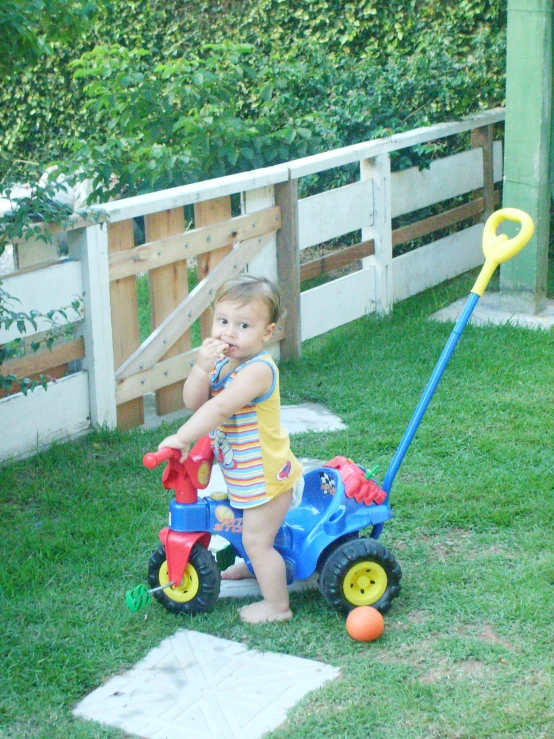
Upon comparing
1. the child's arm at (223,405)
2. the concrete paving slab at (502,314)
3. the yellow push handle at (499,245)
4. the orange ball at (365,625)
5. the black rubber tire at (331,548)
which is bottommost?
the concrete paving slab at (502,314)

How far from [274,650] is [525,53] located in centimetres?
466

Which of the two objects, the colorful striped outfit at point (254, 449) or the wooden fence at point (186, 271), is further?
the wooden fence at point (186, 271)

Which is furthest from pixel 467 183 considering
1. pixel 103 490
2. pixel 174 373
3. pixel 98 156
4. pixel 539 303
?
pixel 103 490

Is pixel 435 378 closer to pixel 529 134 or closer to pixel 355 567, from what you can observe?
pixel 355 567

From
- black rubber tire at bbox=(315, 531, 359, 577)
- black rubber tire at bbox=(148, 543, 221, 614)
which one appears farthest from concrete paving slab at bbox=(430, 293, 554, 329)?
black rubber tire at bbox=(148, 543, 221, 614)

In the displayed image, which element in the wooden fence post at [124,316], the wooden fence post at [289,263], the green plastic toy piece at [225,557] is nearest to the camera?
the green plastic toy piece at [225,557]

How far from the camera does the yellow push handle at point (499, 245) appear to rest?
10.1 ft

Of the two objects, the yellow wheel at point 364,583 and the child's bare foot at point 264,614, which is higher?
the yellow wheel at point 364,583

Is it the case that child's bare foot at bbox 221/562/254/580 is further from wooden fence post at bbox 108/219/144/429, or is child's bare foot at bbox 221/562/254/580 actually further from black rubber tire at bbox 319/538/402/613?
wooden fence post at bbox 108/219/144/429

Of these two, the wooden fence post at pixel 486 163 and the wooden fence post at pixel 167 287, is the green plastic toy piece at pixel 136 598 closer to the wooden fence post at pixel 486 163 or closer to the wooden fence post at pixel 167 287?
the wooden fence post at pixel 167 287

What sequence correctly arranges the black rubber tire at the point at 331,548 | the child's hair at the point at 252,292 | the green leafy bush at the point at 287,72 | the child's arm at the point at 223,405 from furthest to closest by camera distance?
the green leafy bush at the point at 287,72 → the black rubber tire at the point at 331,548 → the child's hair at the point at 252,292 → the child's arm at the point at 223,405

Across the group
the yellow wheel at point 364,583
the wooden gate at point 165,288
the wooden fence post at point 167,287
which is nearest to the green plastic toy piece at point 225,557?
the yellow wheel at point 364,583

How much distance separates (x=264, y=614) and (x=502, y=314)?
13.2 feet

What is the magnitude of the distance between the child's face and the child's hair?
0.5 inches
